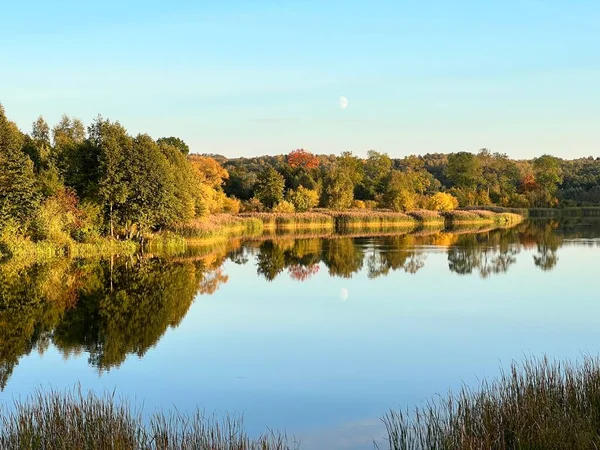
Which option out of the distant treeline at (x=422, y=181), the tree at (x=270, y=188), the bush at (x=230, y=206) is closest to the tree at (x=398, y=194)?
the distant treeline at (x=422, y=181)

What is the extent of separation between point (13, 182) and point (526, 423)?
23.4 m

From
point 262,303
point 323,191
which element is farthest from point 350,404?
point 323,191

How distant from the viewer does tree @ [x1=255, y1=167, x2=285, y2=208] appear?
6016 cm

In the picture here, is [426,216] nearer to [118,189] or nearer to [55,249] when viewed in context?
[118,189]

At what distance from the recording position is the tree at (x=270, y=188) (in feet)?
197

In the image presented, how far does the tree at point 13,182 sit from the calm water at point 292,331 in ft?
12.0

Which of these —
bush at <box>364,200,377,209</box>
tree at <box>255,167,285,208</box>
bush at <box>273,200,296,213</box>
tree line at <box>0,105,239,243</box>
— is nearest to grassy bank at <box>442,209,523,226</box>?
bush at <box>364,200,377,209</box>

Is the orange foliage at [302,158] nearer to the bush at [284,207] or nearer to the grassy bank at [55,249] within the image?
the bush at [284,207]

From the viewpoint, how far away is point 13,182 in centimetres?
2573

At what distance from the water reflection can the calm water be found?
0.07 meters

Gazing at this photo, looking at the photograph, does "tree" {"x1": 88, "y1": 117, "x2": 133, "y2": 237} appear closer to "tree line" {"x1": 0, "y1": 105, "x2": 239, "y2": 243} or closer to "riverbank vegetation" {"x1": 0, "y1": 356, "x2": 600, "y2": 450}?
"tree line" {"x1": 0, "y1": 105, "x2": 239, "y2": 243}

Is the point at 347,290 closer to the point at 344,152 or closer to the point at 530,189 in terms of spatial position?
the point at 344,152

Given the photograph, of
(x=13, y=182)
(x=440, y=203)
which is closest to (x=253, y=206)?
(x=440, y=203)

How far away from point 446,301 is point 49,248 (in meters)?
16.1
